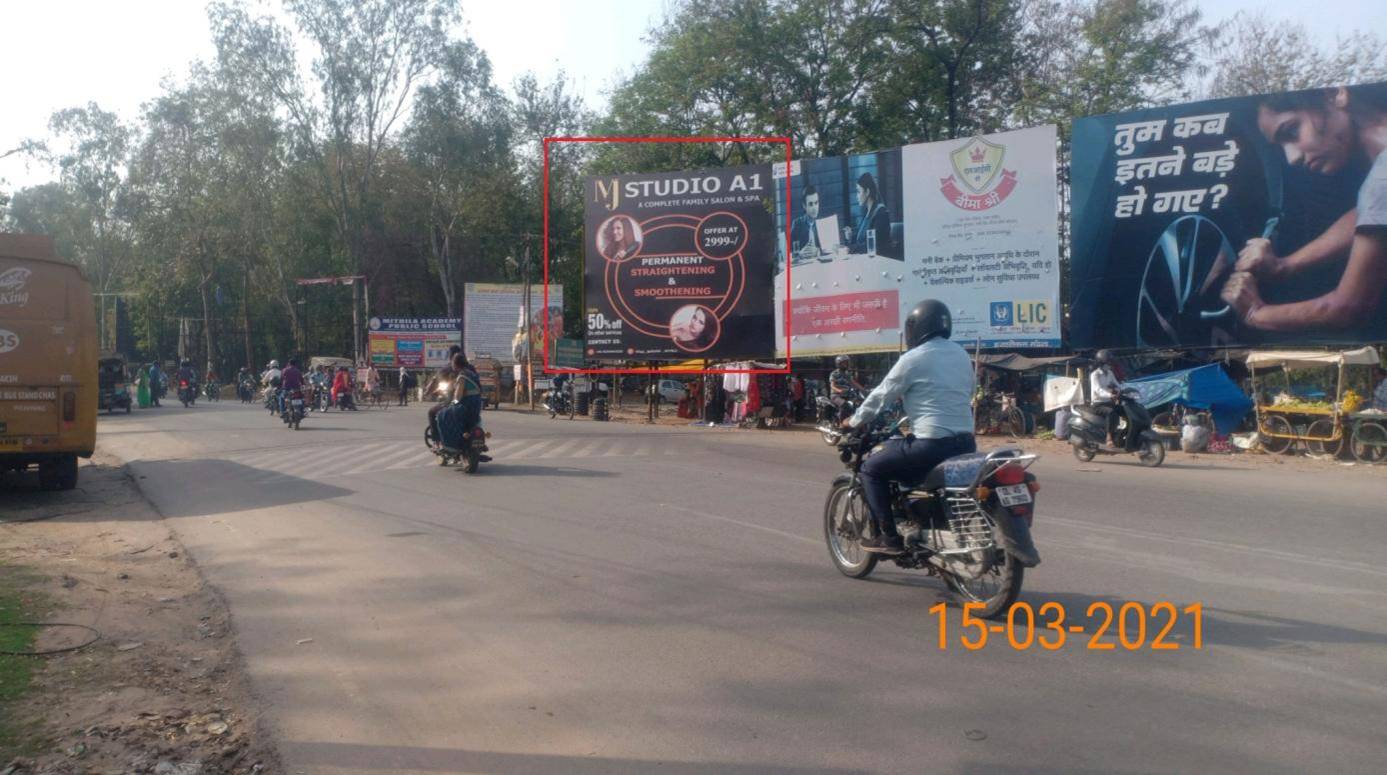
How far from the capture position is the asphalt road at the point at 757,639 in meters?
4.24

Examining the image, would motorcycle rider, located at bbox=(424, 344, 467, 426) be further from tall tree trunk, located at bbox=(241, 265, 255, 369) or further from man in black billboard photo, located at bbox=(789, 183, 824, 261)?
tall tree trunk, located at bbox=(241, 265, 255, 369)

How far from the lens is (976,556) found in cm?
595

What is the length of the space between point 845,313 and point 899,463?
19184mm

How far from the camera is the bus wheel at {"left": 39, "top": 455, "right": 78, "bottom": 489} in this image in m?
13.3

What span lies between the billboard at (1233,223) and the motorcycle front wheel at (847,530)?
15.7 metres

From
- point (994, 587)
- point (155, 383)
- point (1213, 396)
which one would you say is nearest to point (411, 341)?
point (155, 383)

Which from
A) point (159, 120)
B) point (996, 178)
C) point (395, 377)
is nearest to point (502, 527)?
point (996, 178)

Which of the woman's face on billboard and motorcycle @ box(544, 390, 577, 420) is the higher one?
the woman's face on billboard

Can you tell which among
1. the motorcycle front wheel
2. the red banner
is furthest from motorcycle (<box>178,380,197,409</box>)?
the motorcycle front wheel

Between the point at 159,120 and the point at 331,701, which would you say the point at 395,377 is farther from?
the point at 331,701

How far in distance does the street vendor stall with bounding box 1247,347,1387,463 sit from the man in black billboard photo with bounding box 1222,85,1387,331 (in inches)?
37.2

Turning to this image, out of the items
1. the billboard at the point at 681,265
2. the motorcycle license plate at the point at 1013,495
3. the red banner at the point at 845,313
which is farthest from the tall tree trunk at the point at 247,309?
the motorcycle license plate at the point at 1013,495

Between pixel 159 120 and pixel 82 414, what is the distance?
134ft

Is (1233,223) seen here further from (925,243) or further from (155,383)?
(155,383)
